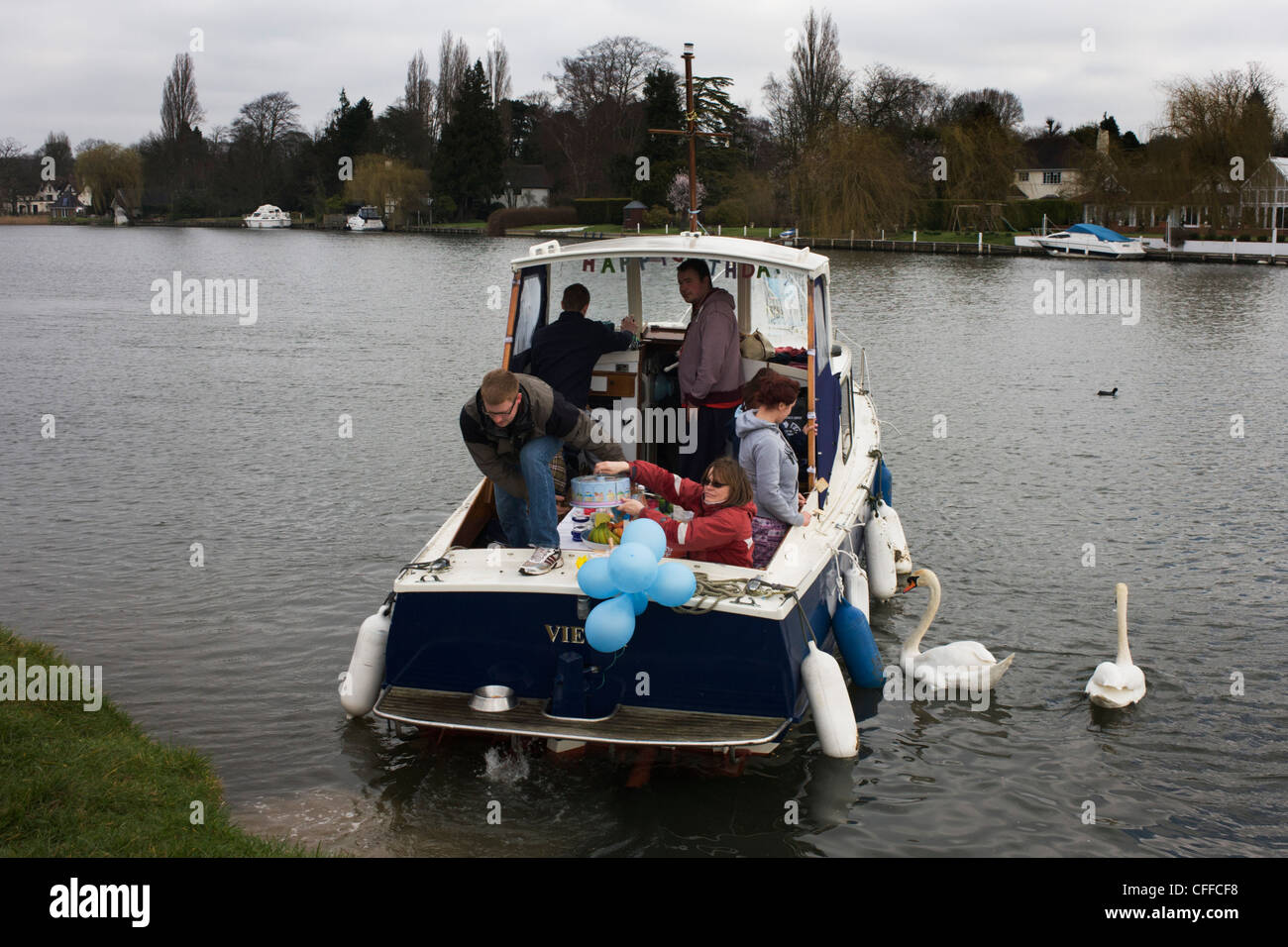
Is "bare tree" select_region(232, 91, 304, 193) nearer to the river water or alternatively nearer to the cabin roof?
the river water

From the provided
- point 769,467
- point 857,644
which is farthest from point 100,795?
point 857,644

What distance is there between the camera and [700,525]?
7449 mm

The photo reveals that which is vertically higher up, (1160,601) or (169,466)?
(169,466)

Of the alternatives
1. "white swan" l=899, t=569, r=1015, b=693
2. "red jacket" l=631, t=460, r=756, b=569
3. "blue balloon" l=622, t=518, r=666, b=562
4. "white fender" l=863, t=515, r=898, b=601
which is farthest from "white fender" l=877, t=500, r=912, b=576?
"blue balloon" l=622, t=518, r=666, b=562

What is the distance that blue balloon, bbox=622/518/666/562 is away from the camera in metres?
6.70

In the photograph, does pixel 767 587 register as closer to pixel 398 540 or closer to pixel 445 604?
pixel 445 604

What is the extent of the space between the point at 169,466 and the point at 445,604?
1077 centimetres

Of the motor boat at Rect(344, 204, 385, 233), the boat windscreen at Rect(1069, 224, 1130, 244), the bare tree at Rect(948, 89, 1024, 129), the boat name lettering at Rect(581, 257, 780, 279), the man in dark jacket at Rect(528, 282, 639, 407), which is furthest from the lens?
the motor boat at Rect(344, 204, 385, 233)

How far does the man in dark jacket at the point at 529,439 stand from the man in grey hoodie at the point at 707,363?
1.67m

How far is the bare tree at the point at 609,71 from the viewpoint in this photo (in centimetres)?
9144

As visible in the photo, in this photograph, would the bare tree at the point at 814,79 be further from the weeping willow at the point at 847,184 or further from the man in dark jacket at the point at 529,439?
the man in dark jacket at the point at 529,439

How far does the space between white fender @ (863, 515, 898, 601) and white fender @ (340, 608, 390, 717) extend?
496cm
